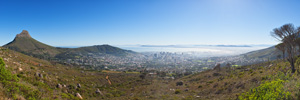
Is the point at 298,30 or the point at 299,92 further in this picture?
the point at 298,30

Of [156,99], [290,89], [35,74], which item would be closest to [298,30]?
[290,89]

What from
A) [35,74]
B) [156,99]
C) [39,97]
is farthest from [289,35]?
[35,74]

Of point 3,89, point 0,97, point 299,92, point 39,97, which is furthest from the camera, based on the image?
point 39,97

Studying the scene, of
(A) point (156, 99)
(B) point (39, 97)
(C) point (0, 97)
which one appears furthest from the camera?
(A) point (156, 99)

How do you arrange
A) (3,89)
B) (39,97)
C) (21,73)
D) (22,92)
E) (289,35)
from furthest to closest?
(289,35) < (21,73) < (39,97) < (22,92) < (3,89)

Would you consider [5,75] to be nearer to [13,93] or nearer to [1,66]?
[1,66]

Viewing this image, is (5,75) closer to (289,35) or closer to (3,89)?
(3,89)

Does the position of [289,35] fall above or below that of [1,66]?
above

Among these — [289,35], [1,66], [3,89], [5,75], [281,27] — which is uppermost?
[281,27]

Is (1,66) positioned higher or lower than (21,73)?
higher
